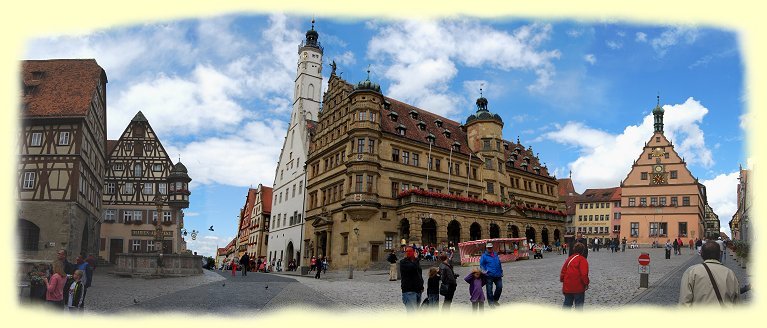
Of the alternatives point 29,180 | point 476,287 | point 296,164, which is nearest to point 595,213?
point 296,164

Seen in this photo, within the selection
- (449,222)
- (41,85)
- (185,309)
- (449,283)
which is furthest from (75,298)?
(449,222)

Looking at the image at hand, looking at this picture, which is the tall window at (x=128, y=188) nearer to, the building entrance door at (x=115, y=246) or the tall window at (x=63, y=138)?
the building entrance door at (x=115, y=246)

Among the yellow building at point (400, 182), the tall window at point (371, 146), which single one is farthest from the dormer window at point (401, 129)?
the tall window at point (371, 146)

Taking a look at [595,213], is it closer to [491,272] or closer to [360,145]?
[360,145]

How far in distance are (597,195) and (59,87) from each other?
293ft

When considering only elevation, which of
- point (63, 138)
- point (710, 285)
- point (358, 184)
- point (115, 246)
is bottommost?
point (115, 246)

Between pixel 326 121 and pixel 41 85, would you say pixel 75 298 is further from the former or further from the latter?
pixel 326 121

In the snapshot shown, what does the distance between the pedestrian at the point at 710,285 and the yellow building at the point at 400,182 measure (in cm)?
3719

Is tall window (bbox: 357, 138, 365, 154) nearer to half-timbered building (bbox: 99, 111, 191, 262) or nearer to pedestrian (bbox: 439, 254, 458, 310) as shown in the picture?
half-timbered building (bbox: 99, 111, 191, 262)

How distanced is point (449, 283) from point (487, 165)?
43.6 metres

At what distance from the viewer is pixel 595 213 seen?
104 m

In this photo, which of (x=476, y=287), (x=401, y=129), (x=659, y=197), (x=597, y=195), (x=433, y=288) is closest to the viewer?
(x=433, y=288)

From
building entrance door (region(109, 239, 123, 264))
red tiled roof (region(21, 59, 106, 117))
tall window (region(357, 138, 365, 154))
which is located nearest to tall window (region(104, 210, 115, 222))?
building entrance door (region(109, 239, 123, 264))

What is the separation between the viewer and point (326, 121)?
2124 inches
